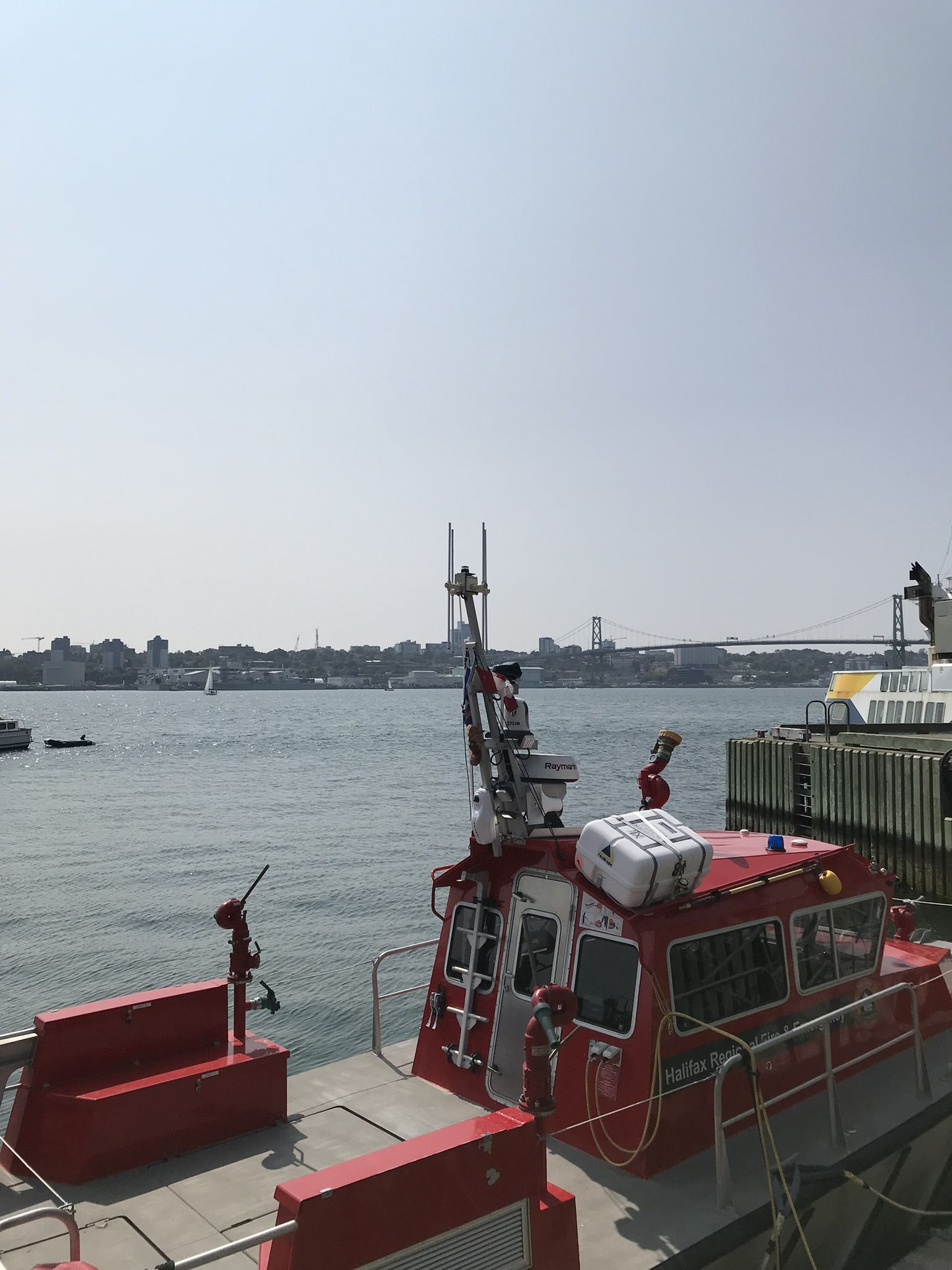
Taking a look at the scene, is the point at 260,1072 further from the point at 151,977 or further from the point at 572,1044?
the point at 151,977

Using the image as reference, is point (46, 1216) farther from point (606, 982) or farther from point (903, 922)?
point (903, 922)

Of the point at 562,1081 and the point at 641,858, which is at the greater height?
the point at 641,858

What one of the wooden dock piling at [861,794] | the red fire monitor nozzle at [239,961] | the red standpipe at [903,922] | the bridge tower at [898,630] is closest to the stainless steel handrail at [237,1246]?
the red fire monitor nozzle at [239,961]

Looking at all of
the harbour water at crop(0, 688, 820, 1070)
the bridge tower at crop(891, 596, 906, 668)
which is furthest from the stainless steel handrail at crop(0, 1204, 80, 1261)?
the bridge tower at crop(891, 596, 906, 668)

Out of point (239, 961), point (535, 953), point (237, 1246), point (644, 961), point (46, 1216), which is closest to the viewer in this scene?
point (237, 1246)

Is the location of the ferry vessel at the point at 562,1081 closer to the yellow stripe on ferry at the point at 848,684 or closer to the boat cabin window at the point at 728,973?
the boat cabin window at the point at 728,973

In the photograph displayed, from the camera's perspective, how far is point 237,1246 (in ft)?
12.8

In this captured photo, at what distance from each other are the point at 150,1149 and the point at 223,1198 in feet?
2.23

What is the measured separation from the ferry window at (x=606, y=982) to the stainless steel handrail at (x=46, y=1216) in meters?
3.07

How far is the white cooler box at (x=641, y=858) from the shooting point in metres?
5.84

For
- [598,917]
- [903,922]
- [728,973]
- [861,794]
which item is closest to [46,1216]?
[598,917]

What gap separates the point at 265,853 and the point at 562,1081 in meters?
24.7

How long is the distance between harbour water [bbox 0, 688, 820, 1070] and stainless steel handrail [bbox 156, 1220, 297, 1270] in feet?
33.3

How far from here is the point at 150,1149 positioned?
238 inches
